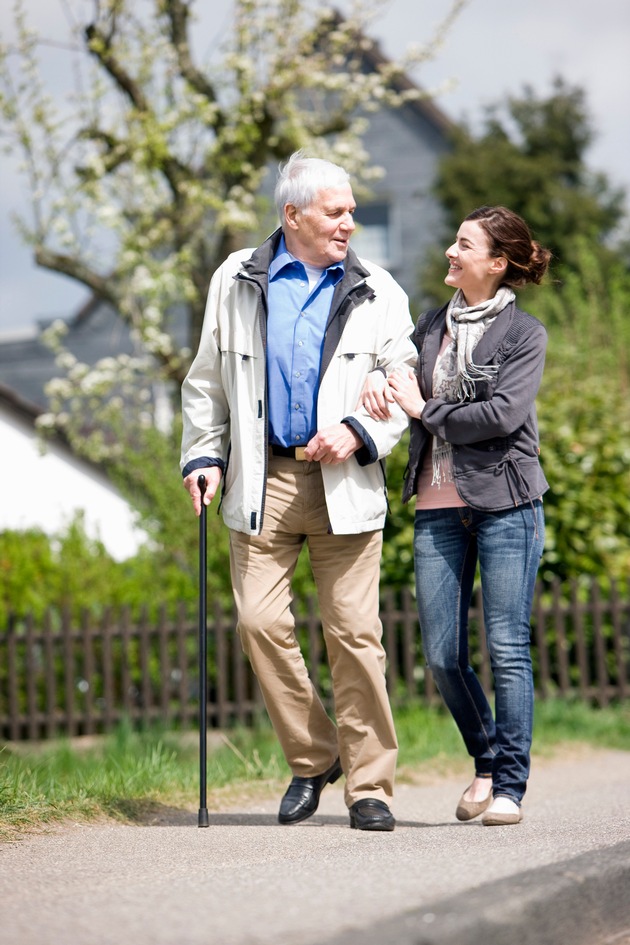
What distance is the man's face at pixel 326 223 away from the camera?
4.63 m

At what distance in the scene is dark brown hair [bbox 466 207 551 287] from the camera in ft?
15.1

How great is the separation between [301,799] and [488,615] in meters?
0.98

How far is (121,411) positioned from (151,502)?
206cm

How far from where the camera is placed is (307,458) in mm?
4512

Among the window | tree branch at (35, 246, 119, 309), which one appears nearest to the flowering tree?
tree branch at (35, 246, 119, 309)

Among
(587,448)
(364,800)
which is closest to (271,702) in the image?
(364,800)

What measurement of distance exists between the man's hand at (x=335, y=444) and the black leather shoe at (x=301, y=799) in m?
1.18

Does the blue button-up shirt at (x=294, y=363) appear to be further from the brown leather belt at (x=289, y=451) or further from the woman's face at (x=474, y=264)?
the woman's face at (x=474, y=264)

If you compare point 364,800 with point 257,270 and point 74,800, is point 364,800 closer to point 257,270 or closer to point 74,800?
point 74,800

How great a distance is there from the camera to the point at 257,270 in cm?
464

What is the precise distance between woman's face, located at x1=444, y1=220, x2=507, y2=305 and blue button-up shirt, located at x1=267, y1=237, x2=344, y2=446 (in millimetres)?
472

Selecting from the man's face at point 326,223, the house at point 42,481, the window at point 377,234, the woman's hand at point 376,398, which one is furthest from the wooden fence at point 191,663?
the window at point 377,234

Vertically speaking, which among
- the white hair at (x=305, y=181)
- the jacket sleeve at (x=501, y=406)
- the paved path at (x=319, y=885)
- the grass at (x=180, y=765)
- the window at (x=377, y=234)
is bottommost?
the grass at (x=180, y=765)

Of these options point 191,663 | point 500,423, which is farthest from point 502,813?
point 191,663
